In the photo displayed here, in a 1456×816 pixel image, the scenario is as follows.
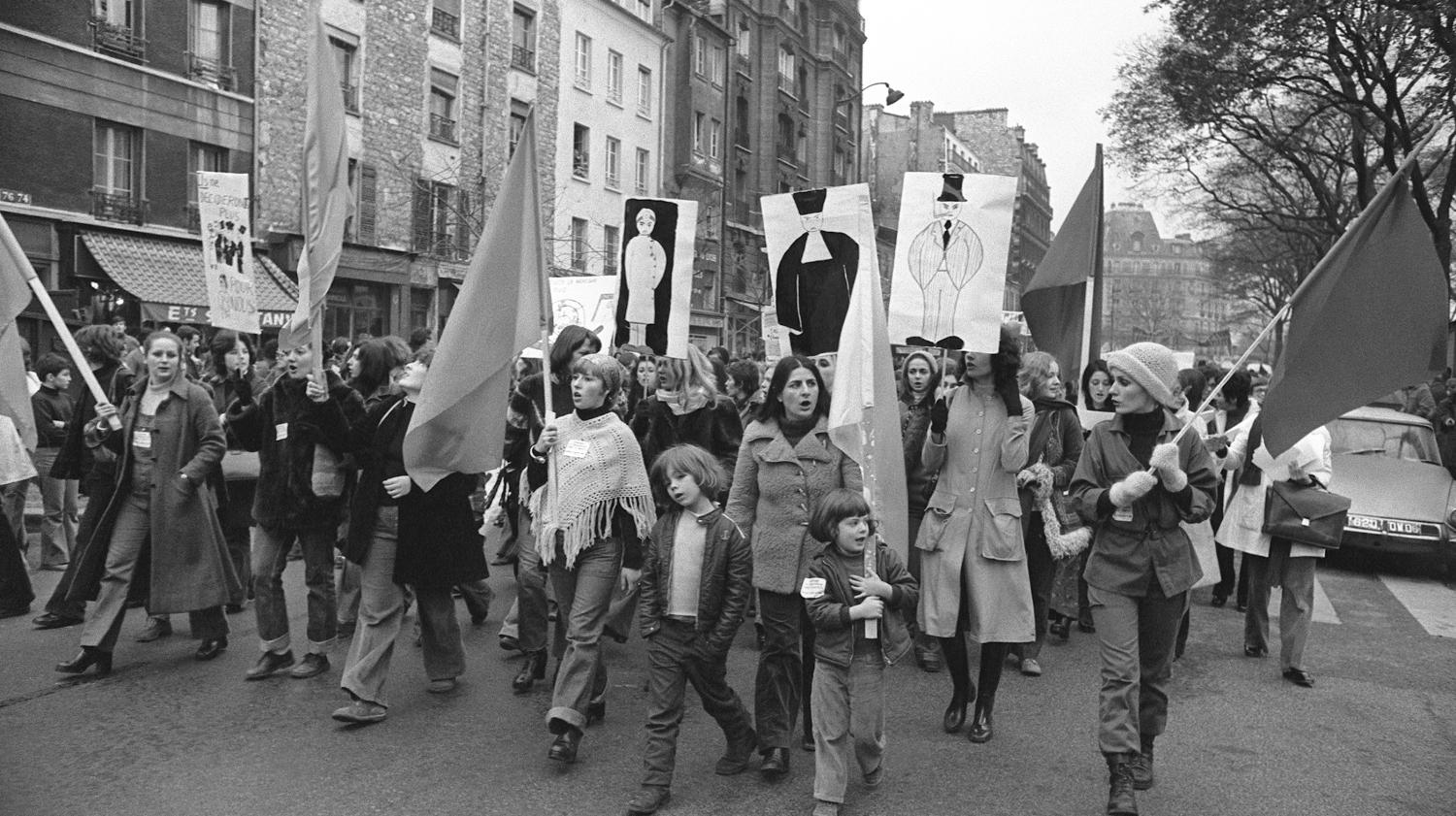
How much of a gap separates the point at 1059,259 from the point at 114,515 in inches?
238

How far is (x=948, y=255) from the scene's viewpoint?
6.97 meters

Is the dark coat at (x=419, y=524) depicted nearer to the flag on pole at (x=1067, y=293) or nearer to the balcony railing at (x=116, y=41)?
the flag on pole at (x=1067, y=293)

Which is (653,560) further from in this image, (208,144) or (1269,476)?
(208,144)

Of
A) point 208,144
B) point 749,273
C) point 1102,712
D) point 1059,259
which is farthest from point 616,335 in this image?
point 749,273

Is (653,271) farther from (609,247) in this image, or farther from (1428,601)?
(609,247)

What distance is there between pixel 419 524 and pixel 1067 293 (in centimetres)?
437

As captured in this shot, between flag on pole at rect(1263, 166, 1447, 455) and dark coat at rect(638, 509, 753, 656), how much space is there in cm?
239

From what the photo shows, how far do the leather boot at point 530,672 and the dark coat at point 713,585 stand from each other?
5.35 ft

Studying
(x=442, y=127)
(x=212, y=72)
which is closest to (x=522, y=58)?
(x=442, y=127)

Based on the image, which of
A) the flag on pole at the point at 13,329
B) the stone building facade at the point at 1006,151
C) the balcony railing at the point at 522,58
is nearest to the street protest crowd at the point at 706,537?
the flag on pole at the point at 13,329

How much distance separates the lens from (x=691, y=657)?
4.97 m

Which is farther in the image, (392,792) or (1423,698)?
(1423,698)

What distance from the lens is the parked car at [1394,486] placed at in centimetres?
1111

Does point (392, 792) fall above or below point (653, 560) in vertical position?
below
